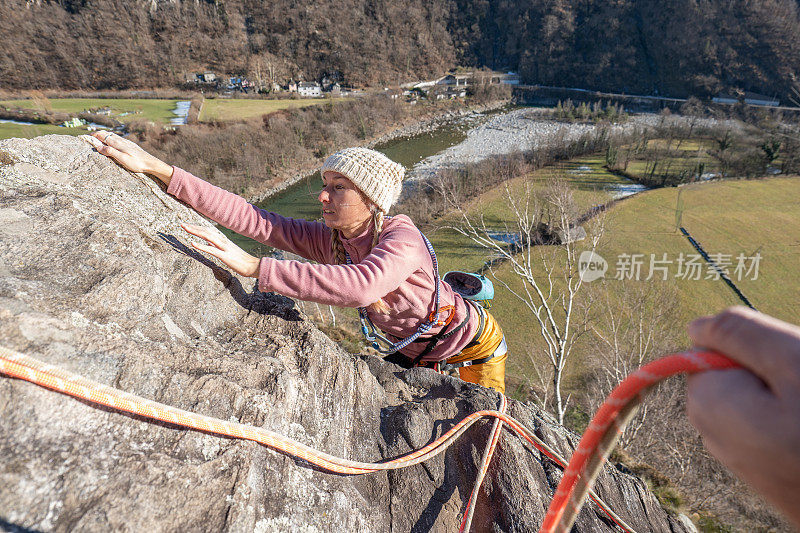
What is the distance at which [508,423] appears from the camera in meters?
2.58

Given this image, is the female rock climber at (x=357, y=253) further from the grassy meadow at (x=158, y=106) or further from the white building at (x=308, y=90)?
the white building at (x=308, y=90)

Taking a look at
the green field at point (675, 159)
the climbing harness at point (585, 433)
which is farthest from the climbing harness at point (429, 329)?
the green field at point (675, 159)

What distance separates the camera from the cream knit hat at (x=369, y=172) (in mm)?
2424

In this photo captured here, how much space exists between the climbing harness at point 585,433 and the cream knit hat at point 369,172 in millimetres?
1460

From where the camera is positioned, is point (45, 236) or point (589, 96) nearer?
point (45, 236)

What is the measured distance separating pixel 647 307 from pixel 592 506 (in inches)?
815

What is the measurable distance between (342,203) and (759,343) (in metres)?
2.12

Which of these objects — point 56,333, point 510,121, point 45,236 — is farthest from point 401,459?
point 510,121

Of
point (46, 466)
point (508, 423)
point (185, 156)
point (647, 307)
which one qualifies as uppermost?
point (46, 466)

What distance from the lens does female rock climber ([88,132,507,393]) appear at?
80.9 inches

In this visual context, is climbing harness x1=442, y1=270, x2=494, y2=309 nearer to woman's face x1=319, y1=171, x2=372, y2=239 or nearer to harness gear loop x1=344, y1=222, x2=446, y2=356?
harness gear loop x1=344, y1=222, x2=446, y2=356

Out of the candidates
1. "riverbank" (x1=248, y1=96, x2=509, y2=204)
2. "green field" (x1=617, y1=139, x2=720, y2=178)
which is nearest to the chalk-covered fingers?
"riverbank" (x1=248, y1=96, x2=509, y2=204)

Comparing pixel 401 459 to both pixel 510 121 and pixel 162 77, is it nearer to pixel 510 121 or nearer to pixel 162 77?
pixel 510 121

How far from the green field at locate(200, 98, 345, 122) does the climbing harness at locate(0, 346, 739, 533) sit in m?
48.8
